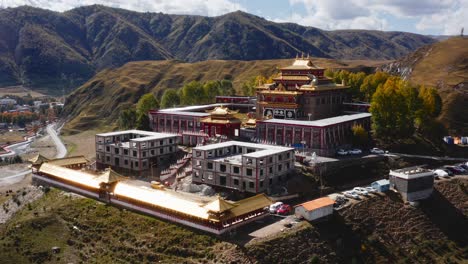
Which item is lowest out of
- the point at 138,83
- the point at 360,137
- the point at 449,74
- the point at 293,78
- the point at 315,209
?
the point at 315,209

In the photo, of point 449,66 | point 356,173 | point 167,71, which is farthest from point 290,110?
point 167,71

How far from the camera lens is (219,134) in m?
78.8

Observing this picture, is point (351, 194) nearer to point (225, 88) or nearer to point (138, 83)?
point (225, 88)

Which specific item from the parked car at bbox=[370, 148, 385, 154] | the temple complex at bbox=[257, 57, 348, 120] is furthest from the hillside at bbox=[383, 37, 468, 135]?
the temple complex at bbox=[257, 57, 348, 120]

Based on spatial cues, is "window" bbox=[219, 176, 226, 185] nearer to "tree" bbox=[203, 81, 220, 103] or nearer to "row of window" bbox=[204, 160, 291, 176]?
"row of window" bbox=[204, 160, 291, 176]

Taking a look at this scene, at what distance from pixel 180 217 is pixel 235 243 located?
7.82 meters

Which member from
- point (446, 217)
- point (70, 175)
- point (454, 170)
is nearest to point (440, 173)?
point (454, 170)

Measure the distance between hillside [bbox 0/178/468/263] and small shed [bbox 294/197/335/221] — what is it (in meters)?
1.00

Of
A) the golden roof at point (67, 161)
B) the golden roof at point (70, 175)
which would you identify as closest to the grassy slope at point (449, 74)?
the golden roof at point (70, 175)

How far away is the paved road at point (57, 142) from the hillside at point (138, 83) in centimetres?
753

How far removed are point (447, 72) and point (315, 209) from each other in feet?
273

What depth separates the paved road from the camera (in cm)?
11143

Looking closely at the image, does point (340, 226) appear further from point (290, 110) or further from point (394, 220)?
point (290, 110)

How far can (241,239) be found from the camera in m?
46.8
